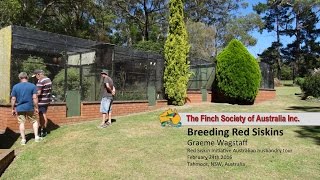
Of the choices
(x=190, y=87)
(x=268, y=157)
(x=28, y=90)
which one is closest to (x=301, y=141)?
(x=268, y=157)

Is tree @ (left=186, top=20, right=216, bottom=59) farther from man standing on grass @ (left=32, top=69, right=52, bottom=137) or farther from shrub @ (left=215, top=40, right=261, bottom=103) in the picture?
man standing on grass @ (left=32, top=69, right=52, bottom=137)

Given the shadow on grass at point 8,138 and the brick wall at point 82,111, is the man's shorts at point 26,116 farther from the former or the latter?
the brick wall at point 82,111

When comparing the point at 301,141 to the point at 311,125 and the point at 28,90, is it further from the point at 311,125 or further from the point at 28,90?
the point at 28,90

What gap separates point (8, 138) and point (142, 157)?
13.7ft

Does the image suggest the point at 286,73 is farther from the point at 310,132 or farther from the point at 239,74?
the point at 310,132

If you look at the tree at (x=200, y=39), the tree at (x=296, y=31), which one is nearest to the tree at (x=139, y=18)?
the tree at (x=200, y=39)

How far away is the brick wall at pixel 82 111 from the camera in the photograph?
9523 mm

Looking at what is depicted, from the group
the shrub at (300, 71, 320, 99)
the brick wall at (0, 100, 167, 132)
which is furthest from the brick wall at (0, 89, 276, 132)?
the shrub at (300, 71, 320, 99)

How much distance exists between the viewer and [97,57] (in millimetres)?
12648

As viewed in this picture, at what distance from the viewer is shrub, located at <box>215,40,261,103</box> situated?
15.9 m

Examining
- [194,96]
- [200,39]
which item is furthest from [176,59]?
[200,39]

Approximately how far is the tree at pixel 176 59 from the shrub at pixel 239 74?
2.26 metres

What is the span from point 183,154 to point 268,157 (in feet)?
5.96

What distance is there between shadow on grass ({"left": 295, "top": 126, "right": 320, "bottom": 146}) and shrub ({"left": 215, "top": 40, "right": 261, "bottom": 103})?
6.16m
